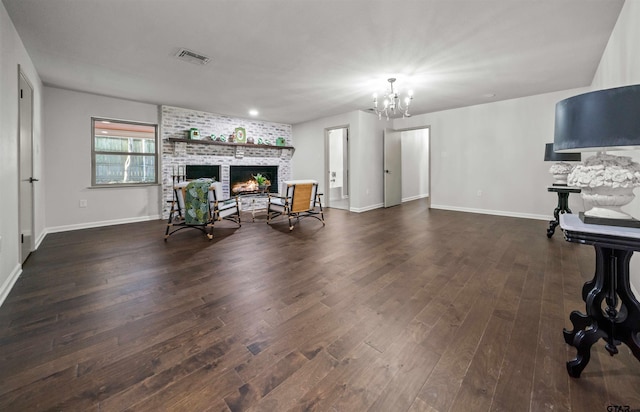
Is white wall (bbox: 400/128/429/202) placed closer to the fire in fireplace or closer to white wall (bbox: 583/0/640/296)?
the fire in fireplace

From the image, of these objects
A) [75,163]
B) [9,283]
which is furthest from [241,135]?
[9,283]

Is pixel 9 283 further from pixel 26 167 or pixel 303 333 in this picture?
pixel 303 333

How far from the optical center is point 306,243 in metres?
3.88

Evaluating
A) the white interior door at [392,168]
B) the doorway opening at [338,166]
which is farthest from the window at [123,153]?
the white interior door at [392,168]

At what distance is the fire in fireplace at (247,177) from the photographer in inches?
275

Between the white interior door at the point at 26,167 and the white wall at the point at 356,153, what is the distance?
5.39m

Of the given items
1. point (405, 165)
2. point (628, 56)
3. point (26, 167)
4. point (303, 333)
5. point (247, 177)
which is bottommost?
point (303, 333)

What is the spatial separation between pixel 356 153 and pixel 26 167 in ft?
18.3

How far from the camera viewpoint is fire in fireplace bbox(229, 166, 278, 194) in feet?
23.0

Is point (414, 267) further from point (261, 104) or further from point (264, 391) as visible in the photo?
point (261, 104)

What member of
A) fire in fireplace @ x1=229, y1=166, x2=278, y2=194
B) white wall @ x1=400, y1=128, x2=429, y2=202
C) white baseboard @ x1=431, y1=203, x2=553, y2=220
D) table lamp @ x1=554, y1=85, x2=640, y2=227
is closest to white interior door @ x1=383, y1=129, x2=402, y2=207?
white wall @ x1=400, y1=128, x2=429, y2=202

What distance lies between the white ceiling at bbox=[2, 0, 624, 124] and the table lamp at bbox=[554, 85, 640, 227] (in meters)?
1.67

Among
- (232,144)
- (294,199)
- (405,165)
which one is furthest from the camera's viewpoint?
(405,165)

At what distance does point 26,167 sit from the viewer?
3.26m
